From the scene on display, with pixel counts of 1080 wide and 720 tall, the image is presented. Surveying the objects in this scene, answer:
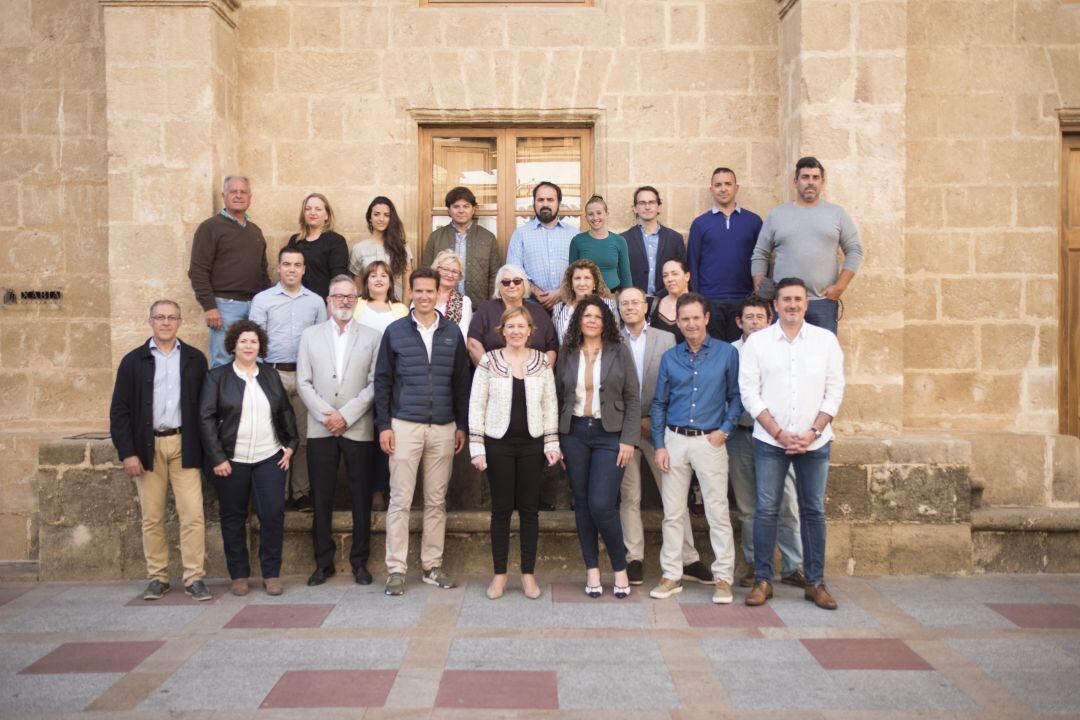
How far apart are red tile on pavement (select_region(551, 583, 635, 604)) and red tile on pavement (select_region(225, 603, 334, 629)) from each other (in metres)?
1.34

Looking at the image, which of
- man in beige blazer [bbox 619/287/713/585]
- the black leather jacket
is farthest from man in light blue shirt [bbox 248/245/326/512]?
man in beige blazer [bbox 619/287/713/585]

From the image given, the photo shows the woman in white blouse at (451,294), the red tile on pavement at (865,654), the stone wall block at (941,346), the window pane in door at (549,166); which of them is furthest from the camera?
the window pane in door at (549,166)

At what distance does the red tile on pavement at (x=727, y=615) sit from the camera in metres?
5.23

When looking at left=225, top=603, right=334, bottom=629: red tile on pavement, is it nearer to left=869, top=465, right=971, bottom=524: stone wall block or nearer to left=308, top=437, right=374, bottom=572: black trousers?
left=308, top=437, right=374, bottom=572: black trousers

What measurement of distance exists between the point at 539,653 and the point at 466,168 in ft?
13.8

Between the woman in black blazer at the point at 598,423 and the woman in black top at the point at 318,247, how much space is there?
6.67ft

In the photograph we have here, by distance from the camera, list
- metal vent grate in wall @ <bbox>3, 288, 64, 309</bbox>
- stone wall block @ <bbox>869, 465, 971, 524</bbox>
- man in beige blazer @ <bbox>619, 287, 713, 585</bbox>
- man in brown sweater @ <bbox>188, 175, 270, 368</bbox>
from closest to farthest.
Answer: man in beige blazer @ <bbox>619, 287, 713, 585</bbox> < stone wall block @ <bbox>869, 465, 971, 524</bbox> < man in brown sweater @ <bbox>188, 175, 270, 368</bbox> < metal vent grate in wall @ <bbox>3, 288, 64, 309</bbox>

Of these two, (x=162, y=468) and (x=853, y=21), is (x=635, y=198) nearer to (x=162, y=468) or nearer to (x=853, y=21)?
(x=853, y=21)

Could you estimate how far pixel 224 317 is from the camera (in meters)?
6.71

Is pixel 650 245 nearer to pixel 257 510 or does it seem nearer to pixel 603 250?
pixel 603 250

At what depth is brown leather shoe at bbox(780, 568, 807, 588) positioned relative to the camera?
19.6 feet

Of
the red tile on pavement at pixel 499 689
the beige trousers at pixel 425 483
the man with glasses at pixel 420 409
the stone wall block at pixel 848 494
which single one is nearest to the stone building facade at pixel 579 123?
the stone wall block at pixel 848 494

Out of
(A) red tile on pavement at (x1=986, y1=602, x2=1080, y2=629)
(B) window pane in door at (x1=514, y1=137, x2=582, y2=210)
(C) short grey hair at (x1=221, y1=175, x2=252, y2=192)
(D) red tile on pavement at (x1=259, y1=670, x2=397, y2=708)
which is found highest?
(B) window pane in door at (x1=514, y1=137, x2=582, y2=210)

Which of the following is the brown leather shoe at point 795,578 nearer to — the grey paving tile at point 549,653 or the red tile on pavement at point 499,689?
the grey paving tile at point 549,653
